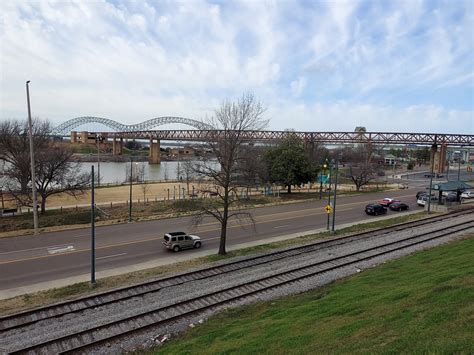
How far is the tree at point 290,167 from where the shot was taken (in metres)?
48.5

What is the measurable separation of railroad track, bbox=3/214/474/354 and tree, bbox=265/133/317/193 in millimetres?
26861

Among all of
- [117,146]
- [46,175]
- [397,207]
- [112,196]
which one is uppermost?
[117,146]

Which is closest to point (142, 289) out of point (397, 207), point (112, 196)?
point (397, 207)

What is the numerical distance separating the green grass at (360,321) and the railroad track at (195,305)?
1165 mm

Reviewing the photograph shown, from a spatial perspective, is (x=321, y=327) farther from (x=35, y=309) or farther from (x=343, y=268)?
(x=35, y=309)

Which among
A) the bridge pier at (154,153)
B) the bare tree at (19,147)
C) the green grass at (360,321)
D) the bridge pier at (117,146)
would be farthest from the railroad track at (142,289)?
the bridge pier at (117,146)

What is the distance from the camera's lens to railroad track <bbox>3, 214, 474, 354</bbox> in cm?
1038

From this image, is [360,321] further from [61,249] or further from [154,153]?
[154,153]

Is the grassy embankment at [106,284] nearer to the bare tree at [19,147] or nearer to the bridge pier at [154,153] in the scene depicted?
the bare tree at [19,147]

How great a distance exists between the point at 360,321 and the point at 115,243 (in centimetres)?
1828

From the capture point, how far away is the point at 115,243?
23188 millimetres

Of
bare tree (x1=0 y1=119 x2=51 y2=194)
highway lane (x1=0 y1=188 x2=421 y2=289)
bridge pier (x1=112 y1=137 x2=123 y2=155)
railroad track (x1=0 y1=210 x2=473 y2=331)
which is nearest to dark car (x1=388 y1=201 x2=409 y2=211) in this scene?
highway lane (x1=0 y1=188 x2=421 y2=289)

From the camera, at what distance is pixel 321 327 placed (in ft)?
30.5

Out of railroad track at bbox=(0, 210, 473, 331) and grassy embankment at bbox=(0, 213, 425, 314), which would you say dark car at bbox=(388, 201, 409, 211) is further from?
grassy embankment at bbox=(0, 213, 425, 314)
